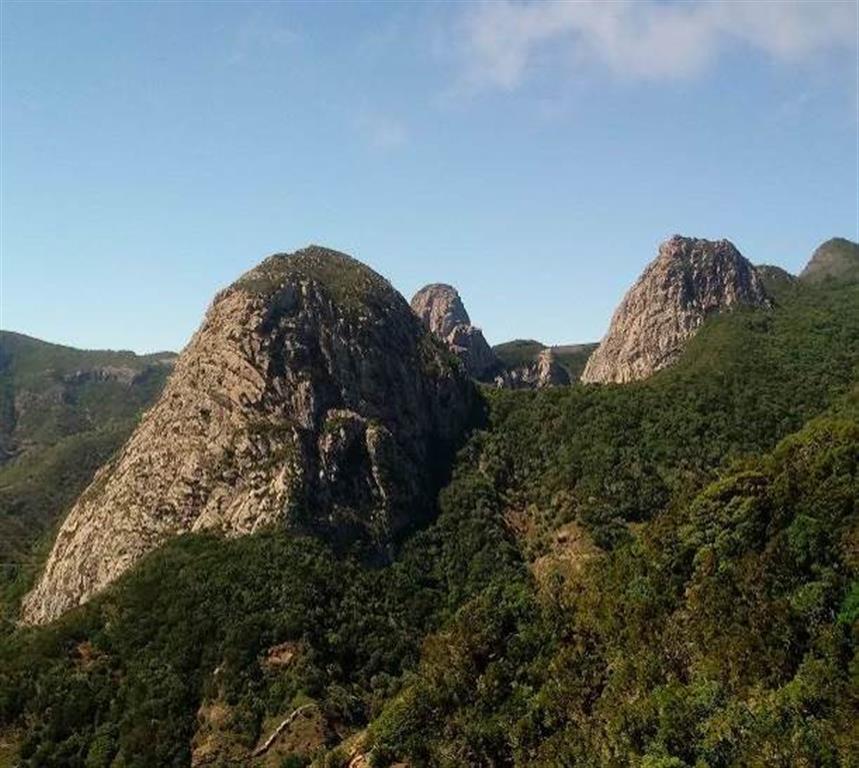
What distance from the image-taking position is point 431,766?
300 feet

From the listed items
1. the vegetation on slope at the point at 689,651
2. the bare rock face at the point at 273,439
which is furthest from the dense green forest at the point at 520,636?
the bare rock face at the point at 273,439

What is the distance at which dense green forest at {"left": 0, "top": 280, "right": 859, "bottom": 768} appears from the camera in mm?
83062

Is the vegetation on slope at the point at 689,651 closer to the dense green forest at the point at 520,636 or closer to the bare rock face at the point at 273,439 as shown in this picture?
the dense green forest at the point at 520,636

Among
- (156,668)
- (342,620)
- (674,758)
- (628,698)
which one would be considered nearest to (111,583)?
(156,668)

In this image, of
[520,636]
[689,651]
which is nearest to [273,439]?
[520,636]

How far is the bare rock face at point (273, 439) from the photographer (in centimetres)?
14800

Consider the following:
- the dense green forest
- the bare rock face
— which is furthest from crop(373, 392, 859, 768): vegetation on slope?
the bare rock face

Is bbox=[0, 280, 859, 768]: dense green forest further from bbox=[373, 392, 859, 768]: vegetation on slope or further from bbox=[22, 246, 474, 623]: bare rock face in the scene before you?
bbox=[22, 246, 474, 623]: bare rock face

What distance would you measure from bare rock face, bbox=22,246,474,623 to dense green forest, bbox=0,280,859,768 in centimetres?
727

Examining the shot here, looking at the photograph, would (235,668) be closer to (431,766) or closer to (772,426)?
(431,766)

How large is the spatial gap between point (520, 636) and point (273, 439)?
64.5 m

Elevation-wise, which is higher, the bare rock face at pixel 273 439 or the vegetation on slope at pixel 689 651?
the bare rock face at pixel 273 439

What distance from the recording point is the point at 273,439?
506 ft

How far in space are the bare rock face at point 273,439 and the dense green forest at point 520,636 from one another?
7.27 meters
